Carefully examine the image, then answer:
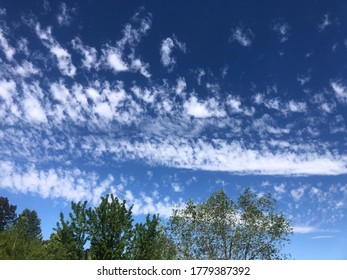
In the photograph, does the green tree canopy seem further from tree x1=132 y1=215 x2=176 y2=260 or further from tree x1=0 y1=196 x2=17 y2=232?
tree x1=0 y1=196 x2=17 y2=232

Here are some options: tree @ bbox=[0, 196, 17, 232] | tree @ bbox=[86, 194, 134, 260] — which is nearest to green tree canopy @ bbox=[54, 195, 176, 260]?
tree @ bbox=[86, 194, 134, 260]

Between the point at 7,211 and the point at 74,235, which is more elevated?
the point at 7,211

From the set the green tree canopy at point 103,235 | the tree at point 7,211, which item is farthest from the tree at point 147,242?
the tree at point 7,211

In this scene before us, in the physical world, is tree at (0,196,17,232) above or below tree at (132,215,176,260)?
above

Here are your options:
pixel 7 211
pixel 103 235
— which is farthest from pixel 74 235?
pixel 7 211

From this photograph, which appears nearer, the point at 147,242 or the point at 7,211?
the point at 147,242

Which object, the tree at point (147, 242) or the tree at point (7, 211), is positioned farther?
the tree at point (7, 211)

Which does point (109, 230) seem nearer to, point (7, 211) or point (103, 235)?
point (103, 235)

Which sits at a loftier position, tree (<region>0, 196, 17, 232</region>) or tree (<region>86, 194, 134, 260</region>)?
tree (<region>0, 196, 17, 232</region>)

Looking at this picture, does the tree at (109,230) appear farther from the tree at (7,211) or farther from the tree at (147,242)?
the tree at (7,211)

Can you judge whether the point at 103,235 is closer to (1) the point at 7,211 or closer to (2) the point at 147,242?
(2) the point at 147,242

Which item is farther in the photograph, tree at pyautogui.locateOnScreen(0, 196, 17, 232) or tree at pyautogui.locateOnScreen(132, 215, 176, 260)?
tree at pyautogui.locateOnScreen(0, 196, 17, 232)

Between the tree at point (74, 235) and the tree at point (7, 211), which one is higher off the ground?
the tree at point (7, 211)
